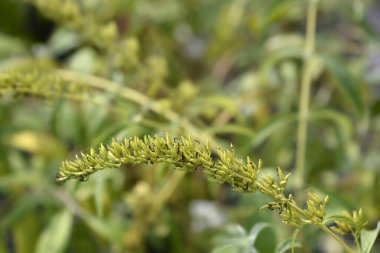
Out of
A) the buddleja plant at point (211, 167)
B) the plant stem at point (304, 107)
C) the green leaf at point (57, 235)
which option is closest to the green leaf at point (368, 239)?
the buddleja plant at point (211, 167)

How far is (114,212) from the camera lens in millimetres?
1063

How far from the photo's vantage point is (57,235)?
87cm

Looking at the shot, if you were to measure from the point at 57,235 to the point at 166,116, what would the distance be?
21 centimetres

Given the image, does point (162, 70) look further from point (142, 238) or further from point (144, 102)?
point (142, 238)

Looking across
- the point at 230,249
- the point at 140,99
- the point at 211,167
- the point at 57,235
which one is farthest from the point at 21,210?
the point at 211,167

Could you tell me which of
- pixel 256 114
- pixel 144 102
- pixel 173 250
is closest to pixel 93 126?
pixel 144 102

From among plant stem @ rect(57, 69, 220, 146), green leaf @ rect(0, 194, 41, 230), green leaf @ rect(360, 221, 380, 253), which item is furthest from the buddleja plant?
green leaf @ rect(0, 194, 41, 230)

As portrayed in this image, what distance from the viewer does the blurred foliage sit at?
0.87 m

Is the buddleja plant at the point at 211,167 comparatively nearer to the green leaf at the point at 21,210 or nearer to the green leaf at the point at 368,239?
the green leaf at the point at 368,239

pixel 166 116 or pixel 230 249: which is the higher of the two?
pixel 166 116

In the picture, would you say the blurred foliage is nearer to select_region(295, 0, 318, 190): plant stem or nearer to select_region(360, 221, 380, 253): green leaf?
select_region(295, 0, 318, 190): plant stem

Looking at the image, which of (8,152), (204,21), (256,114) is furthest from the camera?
(204,21)

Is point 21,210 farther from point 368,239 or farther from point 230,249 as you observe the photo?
point 368,239

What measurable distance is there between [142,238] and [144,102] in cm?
22
